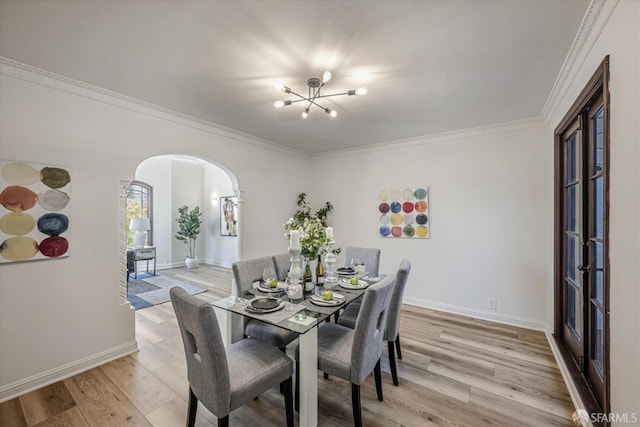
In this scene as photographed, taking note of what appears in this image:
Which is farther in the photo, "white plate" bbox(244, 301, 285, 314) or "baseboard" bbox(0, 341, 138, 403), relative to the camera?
"baseboard" bbox(0, 341, 138, 403)

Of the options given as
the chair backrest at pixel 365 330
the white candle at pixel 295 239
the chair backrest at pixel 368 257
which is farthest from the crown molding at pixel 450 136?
the chair backrest at pixel 365 330

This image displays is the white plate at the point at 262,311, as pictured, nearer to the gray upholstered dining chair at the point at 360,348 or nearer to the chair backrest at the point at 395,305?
the gray upholstered dining chair at the point at 360,348

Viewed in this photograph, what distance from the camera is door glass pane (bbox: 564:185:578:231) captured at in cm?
242

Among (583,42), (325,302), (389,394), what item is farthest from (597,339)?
(583,42)

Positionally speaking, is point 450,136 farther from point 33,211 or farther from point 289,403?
point 33,211

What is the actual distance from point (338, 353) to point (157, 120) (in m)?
3.17

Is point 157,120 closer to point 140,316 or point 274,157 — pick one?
point 274,157

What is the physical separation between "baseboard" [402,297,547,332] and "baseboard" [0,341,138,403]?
3833 mm

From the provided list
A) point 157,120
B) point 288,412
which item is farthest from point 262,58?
point 288,412

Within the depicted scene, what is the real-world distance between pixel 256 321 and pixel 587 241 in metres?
2.79

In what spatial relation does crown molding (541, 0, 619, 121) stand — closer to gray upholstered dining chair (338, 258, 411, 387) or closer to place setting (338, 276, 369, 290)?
gray upholstered dining chair (338, 258, 411, 387)

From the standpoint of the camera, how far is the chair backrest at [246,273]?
8.31 ft

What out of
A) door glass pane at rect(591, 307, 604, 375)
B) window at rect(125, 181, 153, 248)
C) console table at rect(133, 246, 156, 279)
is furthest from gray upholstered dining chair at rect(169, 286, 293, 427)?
window at rect(125, 181, 153, 248)

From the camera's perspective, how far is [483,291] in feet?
12.1
